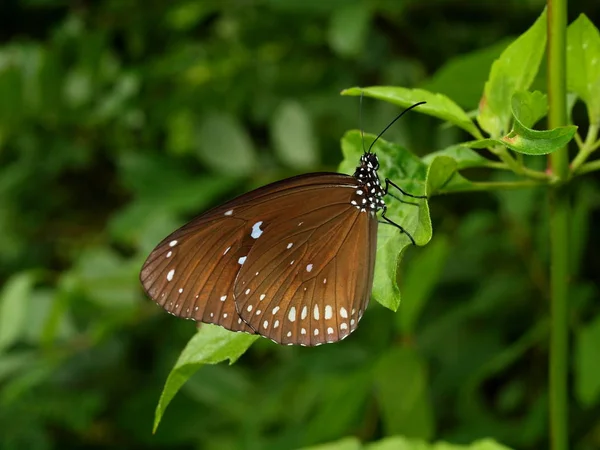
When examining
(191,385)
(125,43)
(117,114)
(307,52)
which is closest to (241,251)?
(191,385)

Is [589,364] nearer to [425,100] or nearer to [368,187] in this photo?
[368,187]

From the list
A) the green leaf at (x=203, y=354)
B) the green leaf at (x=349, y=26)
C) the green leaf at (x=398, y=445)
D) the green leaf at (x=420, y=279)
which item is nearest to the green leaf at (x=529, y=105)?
the green leaf at (x=203, y=354)

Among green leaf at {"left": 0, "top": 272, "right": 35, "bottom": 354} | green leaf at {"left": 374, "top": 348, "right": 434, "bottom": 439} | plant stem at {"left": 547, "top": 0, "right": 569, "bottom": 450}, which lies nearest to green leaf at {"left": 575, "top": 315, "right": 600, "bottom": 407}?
green leaf at {"left": 374, "top": 348, "right": 434, "bottom": 439}

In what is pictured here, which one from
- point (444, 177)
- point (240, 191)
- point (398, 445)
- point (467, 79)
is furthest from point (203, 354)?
point (240, 191)

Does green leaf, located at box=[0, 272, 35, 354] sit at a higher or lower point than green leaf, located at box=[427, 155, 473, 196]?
lower

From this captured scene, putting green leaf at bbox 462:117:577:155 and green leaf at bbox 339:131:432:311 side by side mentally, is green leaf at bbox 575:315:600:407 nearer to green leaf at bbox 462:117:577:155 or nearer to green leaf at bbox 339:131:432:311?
green leaf at bbox 339:131:432:311

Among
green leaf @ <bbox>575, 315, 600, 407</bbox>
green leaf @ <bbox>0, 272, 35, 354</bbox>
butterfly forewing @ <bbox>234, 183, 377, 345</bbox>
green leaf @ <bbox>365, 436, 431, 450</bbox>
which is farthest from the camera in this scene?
green leaf @ <bbox>0, 272, 35, 354</bbox>

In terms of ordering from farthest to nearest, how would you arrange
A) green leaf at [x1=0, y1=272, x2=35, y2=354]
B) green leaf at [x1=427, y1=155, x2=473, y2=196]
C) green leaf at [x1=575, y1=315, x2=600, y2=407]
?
green leaf at [x1=0, y1=272, x2=35, y2=354] < green leaf at [x1=575, y1=315, x2=600, y2=407] < green leaf at [x1=427, y1=155, x2=473, y2=196]
